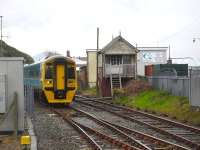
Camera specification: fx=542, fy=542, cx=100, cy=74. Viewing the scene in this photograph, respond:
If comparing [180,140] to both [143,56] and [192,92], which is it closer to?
[192,92]

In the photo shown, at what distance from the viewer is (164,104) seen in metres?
28.8

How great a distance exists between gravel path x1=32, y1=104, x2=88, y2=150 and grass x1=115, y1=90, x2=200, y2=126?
518cm

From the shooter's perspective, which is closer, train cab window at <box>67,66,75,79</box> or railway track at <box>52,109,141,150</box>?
railway track at <box>52,109,141,150</box>

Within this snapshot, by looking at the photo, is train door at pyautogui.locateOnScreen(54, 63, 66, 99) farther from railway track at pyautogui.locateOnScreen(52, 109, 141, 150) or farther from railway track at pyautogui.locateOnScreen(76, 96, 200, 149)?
railway track at pyautogui.locateOnScreen(52, 109, 141, 150)

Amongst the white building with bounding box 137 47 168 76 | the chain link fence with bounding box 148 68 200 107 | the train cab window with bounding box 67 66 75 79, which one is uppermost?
the white building with bounding box 137 47 168 76

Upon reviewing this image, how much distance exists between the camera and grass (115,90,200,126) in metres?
22.8

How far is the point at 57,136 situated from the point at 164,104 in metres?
13.2

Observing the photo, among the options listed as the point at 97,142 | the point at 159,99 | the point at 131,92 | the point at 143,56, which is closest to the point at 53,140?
the point at 97,142

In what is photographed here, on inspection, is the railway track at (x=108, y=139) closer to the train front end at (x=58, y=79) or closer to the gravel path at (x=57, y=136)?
the gravel path at (x=57, y=136)

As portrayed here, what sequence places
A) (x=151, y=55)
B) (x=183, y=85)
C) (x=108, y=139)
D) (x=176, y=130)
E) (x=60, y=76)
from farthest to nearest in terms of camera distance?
(x=151, y=55) < (x=60, y=76) < (x=183, y=85) < (x=176, y=130) < (x=108, y=139)

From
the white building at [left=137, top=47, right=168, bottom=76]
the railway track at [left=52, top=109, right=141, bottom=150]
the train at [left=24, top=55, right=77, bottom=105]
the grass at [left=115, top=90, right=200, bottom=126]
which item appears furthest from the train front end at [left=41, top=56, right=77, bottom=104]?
the white building at [left=137, top=47, right=168, bottom=76]

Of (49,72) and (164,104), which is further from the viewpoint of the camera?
(49,72)

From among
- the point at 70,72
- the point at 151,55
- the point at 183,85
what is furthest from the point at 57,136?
the point at 151,55

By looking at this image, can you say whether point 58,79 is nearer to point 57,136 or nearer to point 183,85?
point 183,85
